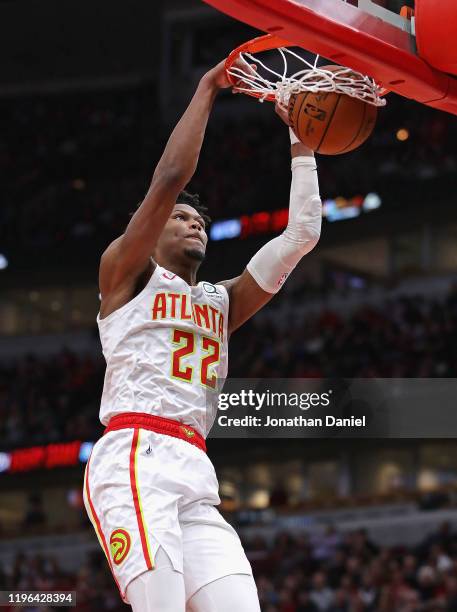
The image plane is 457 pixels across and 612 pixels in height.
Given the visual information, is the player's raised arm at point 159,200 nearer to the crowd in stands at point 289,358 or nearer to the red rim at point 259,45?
the red rim at point 259,45

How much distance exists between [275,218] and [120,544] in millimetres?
19264

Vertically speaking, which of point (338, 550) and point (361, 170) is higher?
point (361, 170)

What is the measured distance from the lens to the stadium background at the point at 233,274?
1753 centimetres

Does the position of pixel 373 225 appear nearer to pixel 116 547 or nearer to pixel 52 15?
pixel 52 15

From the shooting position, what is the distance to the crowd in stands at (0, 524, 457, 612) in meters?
13.8

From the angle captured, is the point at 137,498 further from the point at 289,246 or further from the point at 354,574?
the point at 354,574

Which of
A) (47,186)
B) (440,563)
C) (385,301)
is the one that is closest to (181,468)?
(440,563)

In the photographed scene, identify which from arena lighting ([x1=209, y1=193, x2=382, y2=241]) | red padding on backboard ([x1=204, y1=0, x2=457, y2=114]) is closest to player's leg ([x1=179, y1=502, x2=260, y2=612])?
red padding on backboard ([x1=204, y1=0, x2=457, y2=114])

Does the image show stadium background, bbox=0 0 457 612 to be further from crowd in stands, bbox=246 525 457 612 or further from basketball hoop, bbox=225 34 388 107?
basketball hoop, bbox=225 34 388 107

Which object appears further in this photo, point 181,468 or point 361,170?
point 361,170

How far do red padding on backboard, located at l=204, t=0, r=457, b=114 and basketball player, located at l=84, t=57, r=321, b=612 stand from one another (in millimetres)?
407

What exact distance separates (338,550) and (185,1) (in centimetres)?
1661

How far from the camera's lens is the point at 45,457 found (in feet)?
74.2

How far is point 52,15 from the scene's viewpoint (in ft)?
94.5
